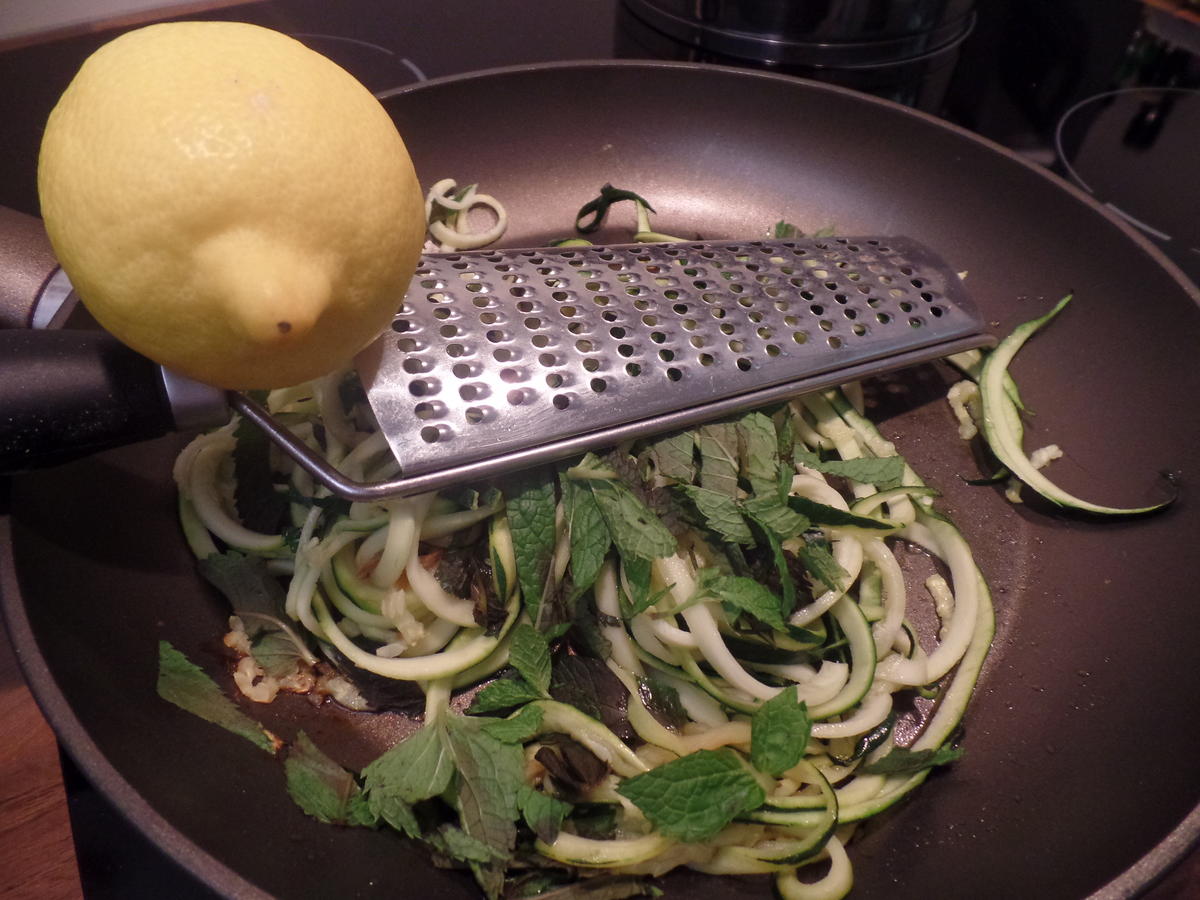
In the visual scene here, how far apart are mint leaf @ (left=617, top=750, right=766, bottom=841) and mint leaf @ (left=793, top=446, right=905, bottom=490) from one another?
46 centimetres

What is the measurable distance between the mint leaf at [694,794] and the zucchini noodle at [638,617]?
1.6 inches

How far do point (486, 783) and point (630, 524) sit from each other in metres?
0.35

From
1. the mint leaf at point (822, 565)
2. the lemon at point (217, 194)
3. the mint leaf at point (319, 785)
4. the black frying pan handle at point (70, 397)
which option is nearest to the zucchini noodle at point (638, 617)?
the mint leaf at point (822, 565)

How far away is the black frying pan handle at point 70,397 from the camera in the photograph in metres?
0.80

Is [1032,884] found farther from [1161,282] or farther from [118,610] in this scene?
[118,610]

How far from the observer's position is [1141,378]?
130cm

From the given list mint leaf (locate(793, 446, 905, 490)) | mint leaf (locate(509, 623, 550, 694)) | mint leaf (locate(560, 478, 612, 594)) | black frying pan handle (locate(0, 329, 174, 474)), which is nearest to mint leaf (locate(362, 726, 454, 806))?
mint leaf (locate(509, 623, 550, 694))

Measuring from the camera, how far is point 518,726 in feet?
3.07

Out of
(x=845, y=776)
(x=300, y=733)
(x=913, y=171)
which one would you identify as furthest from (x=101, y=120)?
(x=913, y=171)

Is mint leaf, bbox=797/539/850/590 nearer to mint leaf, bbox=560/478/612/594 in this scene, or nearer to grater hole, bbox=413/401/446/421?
mint leaf, bbox=560/478/612/594

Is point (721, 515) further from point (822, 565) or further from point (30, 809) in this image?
point (30, 809)

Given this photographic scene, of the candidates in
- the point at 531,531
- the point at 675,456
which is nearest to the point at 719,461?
the point at 675,456

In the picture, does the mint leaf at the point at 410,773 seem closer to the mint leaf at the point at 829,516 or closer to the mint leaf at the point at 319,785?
the mint leaf at the point at 319,785

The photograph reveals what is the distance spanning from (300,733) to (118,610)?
269 mm
